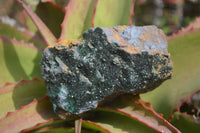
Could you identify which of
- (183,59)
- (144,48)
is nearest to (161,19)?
(183,59)

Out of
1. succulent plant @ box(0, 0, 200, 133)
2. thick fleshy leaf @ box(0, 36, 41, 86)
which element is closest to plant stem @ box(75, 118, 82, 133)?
succulent plant @ box(0, 0, 200, 133)

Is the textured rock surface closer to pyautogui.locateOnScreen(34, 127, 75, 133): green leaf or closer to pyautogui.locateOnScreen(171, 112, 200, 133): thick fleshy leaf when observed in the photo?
pyautogui.locateOnScreen(34, 127, 75, 133): green leaf

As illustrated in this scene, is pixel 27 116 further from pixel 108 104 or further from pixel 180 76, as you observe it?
pixel 180 76

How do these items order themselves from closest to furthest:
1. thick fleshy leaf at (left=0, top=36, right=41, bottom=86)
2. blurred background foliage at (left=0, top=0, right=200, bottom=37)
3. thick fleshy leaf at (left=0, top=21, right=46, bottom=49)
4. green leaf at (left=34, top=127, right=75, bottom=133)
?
1. green leaf at (left=34, top=127, right=75, bottom=133)
2. thick fleshy leaf at (left=0, top=36, right=41, bottom=86)
3. thick fleshy leaf at (left=0, top=21, right=46, bottom=49)
4. blurred background foliage at (left=0, top=0, right=200, bottom=37)

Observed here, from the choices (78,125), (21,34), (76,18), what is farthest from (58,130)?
(21,34)

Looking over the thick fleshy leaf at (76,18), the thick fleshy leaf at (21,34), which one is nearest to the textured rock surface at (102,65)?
the thick fleshy leaf at (76,18)
